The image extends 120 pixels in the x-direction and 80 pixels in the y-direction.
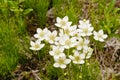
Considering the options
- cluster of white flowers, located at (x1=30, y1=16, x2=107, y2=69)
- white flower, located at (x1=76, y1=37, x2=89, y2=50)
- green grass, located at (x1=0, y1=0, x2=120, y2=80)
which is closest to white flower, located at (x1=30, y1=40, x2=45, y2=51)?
cluster of white flowers, located at (x1=30, y1=16, x2=107, y2=69)

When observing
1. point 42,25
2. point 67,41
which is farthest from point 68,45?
point 42,25

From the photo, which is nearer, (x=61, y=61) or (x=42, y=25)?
(x=61, y=61)

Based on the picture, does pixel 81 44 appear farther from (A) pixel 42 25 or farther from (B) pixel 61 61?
(A) pixel 42 25

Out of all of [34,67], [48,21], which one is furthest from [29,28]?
[34,67]

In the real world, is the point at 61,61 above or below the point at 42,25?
below

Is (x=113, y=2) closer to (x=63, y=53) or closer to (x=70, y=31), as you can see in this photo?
(x=70, y=31)

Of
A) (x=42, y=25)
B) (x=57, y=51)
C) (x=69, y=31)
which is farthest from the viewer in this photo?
(x=42, y=25)

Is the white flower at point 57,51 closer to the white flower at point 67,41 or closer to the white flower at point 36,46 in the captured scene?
the white flower at point 67,41
